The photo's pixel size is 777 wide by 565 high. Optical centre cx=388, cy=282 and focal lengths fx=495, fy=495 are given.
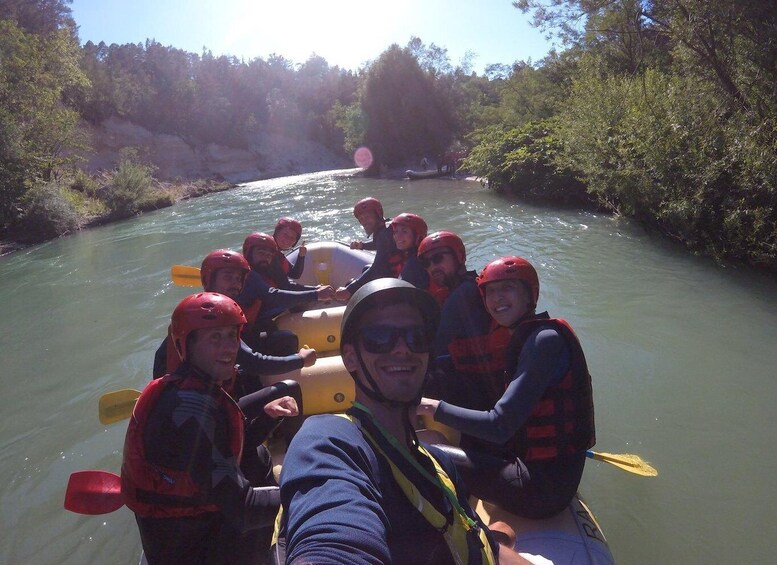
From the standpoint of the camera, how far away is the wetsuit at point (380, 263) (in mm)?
4867

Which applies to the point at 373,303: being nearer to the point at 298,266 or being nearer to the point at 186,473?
the point at 186,473

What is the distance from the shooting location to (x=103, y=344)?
21.2 ft

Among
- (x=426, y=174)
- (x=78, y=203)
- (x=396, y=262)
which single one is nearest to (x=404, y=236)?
(x=396, y=262)

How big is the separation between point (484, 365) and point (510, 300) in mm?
658

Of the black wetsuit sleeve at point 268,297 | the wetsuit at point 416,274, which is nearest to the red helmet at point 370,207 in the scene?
the black wetsuit sleeve at point 268,297

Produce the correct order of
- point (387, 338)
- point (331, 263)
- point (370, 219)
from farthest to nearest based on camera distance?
1. point (331, 263)
2. point (370, 219)
3. point (387, 338)

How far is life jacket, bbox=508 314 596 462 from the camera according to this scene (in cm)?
208

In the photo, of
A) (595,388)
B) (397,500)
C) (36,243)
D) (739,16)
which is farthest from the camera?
(36,243)

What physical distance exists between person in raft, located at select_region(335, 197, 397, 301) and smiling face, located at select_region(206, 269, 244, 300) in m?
1.47

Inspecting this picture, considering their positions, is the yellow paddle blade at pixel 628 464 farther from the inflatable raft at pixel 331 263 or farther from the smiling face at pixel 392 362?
the inflatable raft at pixel 331 263

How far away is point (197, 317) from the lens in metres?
2.06

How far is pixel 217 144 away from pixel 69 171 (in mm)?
19422

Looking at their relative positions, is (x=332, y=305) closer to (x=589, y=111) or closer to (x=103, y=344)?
(x=103, y=344)

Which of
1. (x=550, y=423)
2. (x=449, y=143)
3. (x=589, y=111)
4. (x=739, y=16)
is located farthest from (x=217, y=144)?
(x=550, y=423)
